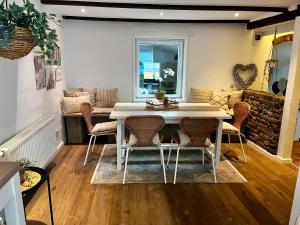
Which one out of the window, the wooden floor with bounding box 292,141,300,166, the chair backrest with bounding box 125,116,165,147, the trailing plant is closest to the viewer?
the trailing plant

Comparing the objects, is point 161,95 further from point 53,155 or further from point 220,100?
point 53,155

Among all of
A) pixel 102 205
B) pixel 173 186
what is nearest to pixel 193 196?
pixel 173 186

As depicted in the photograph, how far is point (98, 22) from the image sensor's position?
466cm

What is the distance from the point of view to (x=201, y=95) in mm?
4816

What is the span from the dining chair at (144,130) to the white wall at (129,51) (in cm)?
218

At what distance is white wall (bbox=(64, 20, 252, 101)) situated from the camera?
15.4ft

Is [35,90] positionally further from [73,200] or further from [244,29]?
[244,29]

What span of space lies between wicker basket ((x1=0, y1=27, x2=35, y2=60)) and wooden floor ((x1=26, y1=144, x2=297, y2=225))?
1578 mm

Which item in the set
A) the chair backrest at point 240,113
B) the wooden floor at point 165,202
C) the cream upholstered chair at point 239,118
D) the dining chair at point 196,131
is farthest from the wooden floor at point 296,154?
the dining chair at point 196,131

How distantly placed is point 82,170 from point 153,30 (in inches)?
121

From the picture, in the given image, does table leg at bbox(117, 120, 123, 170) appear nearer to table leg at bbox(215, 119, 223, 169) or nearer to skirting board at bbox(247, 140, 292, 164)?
table leg at bbox(215, 119, 223, 169)

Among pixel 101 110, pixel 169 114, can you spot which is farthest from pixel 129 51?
pixel 169 114

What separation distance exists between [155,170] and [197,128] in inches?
36.7

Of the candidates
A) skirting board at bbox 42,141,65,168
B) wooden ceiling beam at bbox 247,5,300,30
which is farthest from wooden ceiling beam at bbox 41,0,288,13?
skirting board at bbox 42,141,65,168
